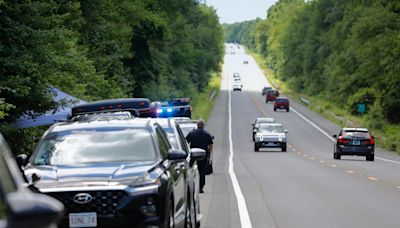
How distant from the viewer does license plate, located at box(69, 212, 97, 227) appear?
9.65 m

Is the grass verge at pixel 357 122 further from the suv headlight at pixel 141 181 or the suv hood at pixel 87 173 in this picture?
the suv headlight at pixel 141 181

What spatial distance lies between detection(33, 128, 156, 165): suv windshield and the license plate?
1.28 meters

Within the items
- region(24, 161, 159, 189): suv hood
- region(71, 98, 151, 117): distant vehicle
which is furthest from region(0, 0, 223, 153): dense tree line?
region(24, 161, 159, 189): suv hood

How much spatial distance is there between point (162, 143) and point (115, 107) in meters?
15.7

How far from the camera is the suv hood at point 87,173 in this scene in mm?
9922

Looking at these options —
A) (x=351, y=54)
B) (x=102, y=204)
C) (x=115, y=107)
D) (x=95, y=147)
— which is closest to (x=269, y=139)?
(x=115, y=107)

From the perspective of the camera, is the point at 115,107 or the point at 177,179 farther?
the point at 115,107

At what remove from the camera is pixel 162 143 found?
11727mm

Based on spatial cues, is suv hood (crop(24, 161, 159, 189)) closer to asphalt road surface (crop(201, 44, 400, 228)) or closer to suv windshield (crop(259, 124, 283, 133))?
asphalt road surface (crop(201, 44, 400, 228))

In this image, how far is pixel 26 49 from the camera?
2506cm

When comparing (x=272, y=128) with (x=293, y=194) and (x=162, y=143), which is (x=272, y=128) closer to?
(x=293, y=194)

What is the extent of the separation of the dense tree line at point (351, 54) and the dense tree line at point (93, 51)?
14.6 meters

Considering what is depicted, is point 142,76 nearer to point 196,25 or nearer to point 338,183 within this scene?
point 338,183

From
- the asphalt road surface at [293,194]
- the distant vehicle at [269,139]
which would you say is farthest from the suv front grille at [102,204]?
the distant vehicle at [269,139]
